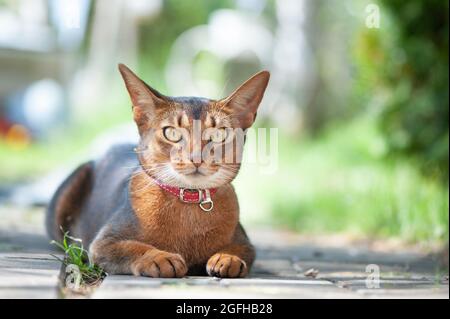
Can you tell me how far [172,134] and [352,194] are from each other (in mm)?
3514

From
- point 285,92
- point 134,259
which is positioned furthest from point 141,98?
point 285,92

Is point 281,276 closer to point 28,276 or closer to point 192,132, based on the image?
point 192,132

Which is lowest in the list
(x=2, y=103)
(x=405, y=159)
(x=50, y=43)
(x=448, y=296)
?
(x=448, y=296)

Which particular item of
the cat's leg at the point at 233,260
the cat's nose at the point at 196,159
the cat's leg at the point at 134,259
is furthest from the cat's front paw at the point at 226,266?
the cat's nose at the point at 196,159

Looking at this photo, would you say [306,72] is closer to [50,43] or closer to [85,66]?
[50,43]

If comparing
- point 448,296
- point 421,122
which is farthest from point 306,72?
point 448,296

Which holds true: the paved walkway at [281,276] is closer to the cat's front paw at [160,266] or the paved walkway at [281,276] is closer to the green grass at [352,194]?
the cat's front paw at [160,266]

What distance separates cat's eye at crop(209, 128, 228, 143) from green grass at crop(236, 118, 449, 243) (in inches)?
81.7

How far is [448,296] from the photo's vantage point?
2.68m

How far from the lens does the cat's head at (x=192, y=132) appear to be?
110 inches

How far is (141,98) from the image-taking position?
116 inches

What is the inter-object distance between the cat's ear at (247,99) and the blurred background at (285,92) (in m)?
1.17

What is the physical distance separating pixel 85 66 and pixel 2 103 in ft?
10.5
